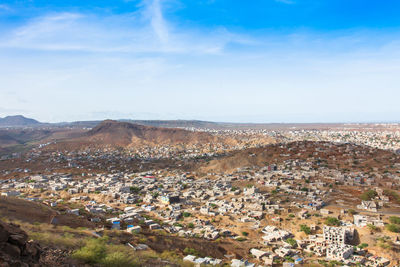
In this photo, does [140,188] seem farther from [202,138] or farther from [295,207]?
[202,138]

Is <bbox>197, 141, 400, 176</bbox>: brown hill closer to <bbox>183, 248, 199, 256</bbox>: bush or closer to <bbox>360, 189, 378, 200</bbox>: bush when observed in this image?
<bbox>360, 189, 378, 200</bbox>: bush

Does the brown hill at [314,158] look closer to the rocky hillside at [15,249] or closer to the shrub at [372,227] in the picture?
the shrub at [372,227]

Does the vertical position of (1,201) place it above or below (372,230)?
above

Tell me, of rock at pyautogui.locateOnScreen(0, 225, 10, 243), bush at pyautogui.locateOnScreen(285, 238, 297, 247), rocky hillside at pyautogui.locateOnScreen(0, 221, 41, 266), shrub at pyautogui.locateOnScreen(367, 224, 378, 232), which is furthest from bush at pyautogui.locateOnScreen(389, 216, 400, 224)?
rock at pyautogui.locateOnScreen(0, 225, 10, 243)

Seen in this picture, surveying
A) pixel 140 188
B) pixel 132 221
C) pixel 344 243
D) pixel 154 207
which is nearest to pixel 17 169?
pixel 140 188

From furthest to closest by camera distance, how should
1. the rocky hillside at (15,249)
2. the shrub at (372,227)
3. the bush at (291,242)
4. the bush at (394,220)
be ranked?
the bush at (394,220)
the shrub at (372,227)
the bush at (291,242)
the rocky hillside at (15,249)

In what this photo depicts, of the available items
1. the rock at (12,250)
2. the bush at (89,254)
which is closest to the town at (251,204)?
the bush at (89,254)

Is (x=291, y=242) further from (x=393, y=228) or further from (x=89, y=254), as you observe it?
(x=89, y=254)
